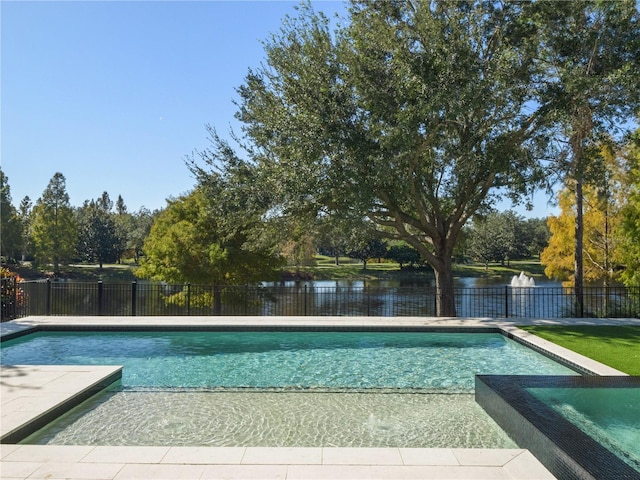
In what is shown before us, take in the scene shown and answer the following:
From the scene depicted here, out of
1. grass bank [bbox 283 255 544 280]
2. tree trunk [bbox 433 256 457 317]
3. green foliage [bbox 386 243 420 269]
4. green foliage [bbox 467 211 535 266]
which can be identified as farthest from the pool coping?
green foliage [bbox 467 211 535 266]

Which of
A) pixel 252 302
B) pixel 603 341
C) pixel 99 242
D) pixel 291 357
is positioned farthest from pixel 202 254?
pixel 99 242

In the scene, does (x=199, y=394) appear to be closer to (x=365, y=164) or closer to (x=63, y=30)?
(x=365, y=164)

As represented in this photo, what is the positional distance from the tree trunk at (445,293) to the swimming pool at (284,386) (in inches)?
111

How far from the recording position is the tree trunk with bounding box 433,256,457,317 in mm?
14984

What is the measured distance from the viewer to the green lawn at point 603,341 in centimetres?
821

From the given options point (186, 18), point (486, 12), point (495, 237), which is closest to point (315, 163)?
point (186, 18)

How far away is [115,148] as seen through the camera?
57.1 ft

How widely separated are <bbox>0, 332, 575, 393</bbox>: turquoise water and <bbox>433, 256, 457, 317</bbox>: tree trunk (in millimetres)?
2809

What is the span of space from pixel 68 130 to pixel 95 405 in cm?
1131

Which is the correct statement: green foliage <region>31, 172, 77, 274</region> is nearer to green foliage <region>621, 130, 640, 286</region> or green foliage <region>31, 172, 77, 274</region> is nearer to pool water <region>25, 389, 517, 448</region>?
pool water <region>25, 389, 517, 448</region>

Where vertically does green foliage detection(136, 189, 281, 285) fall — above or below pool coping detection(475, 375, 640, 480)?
above

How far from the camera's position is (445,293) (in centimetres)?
1498

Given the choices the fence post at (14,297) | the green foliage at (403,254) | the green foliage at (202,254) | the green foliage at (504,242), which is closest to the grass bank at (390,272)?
the green foliage at (403,254)

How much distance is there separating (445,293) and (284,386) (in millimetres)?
8889
